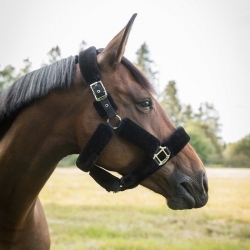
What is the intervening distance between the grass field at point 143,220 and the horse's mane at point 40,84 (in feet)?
9.90

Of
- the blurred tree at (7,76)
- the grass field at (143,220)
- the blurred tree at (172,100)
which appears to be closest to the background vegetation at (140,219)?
the grass field at (143,220)

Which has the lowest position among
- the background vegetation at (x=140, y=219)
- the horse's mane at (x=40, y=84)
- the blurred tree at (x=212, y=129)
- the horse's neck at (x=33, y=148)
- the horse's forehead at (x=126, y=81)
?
the blurred tree at (x=212, y=129)

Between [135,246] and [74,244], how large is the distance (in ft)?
4.35

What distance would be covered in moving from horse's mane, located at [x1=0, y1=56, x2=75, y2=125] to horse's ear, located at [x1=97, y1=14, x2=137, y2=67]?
246 millimetres

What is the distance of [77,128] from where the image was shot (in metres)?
2.22

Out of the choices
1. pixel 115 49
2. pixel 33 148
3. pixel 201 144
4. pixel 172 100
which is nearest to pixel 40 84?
pixel 33 148

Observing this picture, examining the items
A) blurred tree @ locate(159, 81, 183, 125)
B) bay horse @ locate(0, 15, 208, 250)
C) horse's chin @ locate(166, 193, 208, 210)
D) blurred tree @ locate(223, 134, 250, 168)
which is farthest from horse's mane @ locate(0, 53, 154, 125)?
blurred tree @ locate(159, 81, 183, 125)

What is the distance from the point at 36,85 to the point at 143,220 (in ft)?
22.9

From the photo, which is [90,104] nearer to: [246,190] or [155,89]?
[155,89]

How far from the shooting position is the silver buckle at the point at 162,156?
7.38 feet

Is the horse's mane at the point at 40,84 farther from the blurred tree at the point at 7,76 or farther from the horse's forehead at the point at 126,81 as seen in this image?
the blurred tree at the point at 7,76

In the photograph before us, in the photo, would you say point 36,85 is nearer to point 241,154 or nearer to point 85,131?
point 85,131

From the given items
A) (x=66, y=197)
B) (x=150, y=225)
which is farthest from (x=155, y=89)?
(x=66, y=197)

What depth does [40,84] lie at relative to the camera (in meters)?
2.28
